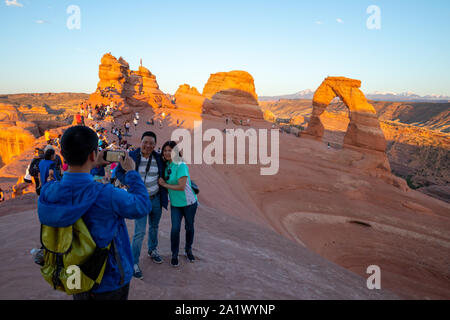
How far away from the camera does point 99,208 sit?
1440mm

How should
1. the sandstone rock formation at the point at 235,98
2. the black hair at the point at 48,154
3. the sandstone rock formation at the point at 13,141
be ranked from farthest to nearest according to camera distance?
the sandstone rock formation at the point at 235,98 → the sandstone rock formation at the point at 13,141 → the black hair at the point at 48,154

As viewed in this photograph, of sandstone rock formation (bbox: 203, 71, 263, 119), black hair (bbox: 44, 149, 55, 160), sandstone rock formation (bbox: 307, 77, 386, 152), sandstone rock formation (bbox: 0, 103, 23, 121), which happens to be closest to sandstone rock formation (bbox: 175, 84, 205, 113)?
sandstone rock formation (bbox: 203, 71, 263, 119)

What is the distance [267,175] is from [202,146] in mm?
5630

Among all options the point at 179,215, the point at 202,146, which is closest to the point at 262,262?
the point at 179,215

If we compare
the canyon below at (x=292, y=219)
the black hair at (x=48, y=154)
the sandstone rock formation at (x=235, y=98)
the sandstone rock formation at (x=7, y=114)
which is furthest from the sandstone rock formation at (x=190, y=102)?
the black hair at (x=48, y=154)

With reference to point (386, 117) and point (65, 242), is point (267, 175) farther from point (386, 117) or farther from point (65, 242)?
point (386, 117)

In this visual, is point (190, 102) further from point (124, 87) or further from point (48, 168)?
point (48, 168)

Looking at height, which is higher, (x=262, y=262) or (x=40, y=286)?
(x=40, y=286)

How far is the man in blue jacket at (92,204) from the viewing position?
132 centimetres

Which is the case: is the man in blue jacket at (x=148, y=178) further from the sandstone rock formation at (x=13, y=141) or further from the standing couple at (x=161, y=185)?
the sandstone rock formation at (x=13, y=141)

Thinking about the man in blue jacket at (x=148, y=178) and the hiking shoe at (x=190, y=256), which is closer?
the man in blue jacket at (x=148, y=178)

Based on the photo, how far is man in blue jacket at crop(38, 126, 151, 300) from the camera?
132 centimetres

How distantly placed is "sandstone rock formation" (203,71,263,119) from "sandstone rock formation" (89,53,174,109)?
7456 millimetres
